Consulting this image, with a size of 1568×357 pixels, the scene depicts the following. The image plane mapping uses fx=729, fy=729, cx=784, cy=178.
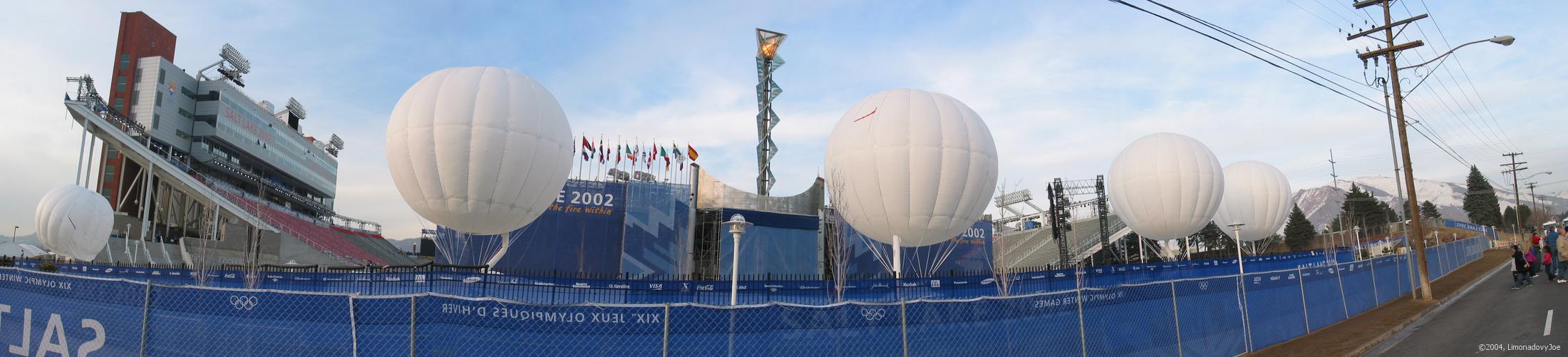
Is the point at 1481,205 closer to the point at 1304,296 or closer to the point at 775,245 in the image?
the point at 775,245

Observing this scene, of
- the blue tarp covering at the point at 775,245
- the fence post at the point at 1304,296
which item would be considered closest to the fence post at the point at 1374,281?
the fence post at the point at 1304,296

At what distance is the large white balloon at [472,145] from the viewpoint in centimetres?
1338

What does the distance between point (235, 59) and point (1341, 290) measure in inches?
3211

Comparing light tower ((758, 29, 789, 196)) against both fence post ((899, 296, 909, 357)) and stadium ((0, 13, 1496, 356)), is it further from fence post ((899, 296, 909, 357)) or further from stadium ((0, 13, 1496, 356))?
fence post ((899, 296, 909, 357))

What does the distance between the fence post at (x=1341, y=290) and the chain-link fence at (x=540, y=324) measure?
7.36 metres

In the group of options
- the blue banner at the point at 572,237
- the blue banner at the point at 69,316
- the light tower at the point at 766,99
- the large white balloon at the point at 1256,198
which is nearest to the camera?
the blue banner at the point at 69,316

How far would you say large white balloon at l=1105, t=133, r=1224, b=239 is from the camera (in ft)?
74.2

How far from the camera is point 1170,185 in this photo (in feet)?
74.4

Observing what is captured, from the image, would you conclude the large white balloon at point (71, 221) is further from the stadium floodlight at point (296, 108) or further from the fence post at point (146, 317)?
the stadium floodlight at point (296, 108)

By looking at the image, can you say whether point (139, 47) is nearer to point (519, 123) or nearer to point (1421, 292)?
Result: point (519, 123)

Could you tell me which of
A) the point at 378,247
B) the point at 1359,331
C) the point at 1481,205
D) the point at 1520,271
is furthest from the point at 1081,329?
the point at 1481,205

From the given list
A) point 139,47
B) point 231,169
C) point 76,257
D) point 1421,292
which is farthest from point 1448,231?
point 139,47

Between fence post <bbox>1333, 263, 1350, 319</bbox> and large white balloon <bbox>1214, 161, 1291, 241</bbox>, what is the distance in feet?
60.0

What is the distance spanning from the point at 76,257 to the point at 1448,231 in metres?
90.0
